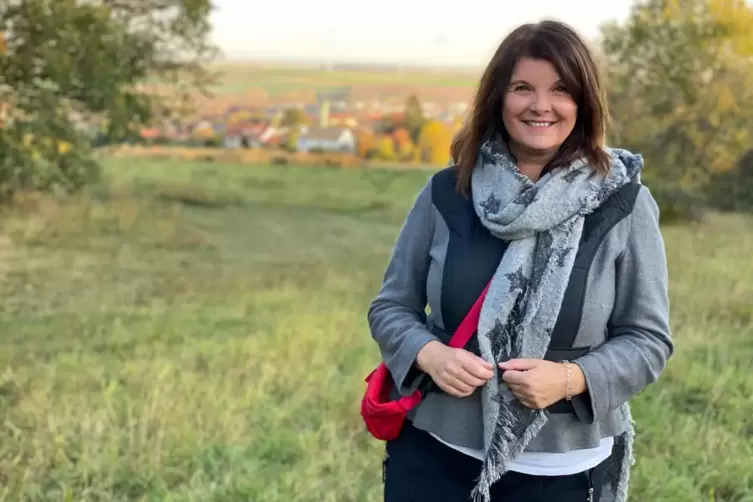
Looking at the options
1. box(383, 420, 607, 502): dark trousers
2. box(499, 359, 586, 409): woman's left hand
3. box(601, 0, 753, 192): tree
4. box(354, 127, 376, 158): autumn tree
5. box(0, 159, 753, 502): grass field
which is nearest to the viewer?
box(499, 359, 586, 409): woman's left hand

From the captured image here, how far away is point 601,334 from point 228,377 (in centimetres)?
338

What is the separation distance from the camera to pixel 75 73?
1188 cm

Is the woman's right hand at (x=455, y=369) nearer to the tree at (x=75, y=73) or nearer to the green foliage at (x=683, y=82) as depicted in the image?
the tree at (x=75, y=73)

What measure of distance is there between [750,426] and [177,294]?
5755 millimetres

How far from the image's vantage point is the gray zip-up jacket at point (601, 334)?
5.02 ft


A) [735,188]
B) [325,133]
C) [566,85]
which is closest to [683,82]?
[735,188]

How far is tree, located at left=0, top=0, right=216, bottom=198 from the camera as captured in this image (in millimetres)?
11297

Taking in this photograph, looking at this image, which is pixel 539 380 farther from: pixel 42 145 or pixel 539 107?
pixel 42 145

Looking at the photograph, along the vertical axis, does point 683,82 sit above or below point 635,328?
above

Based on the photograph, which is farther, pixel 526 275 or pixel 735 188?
pixel 735 188

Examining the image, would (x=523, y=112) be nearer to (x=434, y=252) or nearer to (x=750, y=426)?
(x=434, y=252)

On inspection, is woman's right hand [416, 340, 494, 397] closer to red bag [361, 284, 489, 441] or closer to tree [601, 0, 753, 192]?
red bag [361, 284, 489, 441]

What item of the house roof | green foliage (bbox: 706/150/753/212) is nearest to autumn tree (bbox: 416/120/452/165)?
the house roof

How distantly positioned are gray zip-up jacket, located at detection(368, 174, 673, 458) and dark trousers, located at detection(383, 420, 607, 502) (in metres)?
0.06
